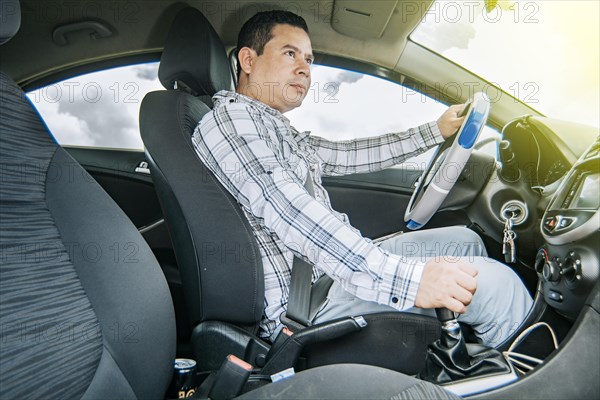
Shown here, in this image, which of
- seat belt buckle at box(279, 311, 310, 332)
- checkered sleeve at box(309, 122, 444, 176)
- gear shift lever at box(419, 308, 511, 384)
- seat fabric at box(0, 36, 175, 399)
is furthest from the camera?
checkered sleeve at box(309, 122, 444, 176)

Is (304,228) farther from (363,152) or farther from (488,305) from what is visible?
(363,152)

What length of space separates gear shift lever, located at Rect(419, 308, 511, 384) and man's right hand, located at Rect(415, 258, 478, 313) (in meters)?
0.02

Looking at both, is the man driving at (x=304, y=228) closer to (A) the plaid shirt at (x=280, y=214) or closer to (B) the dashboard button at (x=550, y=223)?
(A) the plaid shirt at (x=280, y=214)

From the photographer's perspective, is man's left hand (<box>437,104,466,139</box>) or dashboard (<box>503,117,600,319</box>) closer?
dashboard (<box>503,117,600,319</box>)

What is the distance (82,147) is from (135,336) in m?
1.69

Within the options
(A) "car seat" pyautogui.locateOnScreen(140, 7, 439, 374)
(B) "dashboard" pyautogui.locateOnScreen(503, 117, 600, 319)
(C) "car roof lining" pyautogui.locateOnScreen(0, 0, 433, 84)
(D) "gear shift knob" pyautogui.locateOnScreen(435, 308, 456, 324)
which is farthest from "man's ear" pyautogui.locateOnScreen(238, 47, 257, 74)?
(D) "gear shift knob" pyautogui.locateOnScreen(435, 308, 456, 324)

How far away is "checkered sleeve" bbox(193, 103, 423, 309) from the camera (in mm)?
964

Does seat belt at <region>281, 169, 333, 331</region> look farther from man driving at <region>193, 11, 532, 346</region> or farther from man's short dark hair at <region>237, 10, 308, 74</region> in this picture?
man's short dark hair at <region>237, 10, 308, 74</region>

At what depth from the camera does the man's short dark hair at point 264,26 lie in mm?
1488

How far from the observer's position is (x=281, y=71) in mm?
1469

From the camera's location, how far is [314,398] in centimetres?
58

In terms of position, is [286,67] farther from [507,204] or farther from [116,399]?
[116,399]

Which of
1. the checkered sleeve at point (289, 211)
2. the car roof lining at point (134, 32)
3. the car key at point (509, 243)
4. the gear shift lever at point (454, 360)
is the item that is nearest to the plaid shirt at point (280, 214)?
the checkered sleeve at point (289, 211)

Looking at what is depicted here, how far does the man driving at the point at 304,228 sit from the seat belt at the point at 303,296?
2 cm
